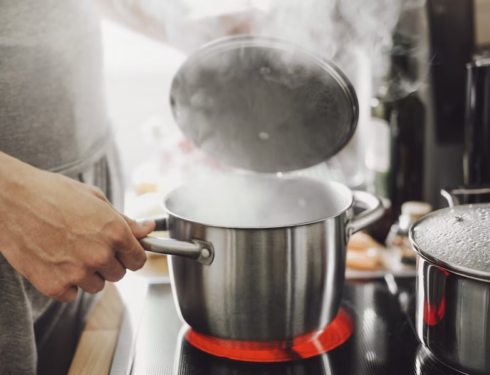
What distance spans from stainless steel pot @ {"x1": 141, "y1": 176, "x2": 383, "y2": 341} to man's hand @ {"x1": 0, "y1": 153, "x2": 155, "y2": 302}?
0.20 ft

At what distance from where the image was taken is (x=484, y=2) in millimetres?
1182

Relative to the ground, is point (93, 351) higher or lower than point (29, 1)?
lower

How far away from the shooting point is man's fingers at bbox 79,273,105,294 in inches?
22.5

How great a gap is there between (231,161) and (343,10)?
1.55 ft

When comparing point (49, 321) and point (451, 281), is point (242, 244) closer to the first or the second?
point (451, 281)

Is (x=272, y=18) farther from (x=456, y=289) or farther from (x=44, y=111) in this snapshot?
(x=456, y=289)

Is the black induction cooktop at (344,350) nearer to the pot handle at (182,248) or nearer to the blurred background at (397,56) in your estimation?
the pot handle at (182,248)

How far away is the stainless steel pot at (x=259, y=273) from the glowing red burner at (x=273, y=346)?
0.03 meters

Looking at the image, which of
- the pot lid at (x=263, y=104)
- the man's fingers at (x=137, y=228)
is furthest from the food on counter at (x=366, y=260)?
the man's fingers at (x=137, y=228)

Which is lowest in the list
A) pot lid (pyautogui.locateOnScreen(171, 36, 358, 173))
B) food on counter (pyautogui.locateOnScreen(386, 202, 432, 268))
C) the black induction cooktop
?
the black induction cooktop

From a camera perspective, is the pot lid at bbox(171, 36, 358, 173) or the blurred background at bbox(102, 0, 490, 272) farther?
the blurred background at bbox(102, 0, 490, 272)

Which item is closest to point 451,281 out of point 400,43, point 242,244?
point 242,244

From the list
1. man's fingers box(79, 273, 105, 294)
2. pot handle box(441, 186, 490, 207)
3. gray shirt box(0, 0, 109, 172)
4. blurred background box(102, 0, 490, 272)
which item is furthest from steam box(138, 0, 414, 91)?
man's fingers box(79, 273, 105, 294)

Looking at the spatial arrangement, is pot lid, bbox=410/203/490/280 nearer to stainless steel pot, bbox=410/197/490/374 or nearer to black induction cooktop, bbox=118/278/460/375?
Result: stainless steel pot, bbox=410/197/490/374
